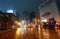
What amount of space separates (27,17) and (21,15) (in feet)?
6.97

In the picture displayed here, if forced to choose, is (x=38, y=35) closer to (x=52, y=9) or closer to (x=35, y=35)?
(x=35, y=35)

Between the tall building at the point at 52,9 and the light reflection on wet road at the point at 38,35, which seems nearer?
the light reflection on wet road at the point at 38,35

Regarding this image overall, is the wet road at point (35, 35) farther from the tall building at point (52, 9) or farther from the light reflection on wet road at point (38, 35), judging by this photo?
the tall building at point (52, 9)

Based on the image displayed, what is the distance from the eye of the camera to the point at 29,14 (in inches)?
1233

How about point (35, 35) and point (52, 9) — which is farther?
point (52, 9)

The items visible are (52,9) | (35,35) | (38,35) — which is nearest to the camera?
(38,35)

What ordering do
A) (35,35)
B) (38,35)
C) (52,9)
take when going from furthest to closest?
(52,9), (35,35), (38,35)

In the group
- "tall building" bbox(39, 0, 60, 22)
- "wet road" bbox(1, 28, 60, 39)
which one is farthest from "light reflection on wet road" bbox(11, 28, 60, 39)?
"tall building" bbox(39, 0, 60, 22)

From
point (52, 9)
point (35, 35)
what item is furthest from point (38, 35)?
point (52, 9)

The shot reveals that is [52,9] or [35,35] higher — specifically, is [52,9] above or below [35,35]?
above

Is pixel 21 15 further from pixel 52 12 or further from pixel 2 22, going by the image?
pixel 2 22

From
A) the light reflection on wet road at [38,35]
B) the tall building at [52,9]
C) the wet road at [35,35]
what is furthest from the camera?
the tall building at [52,9]

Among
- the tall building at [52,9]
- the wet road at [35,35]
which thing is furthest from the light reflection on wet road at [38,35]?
the tall building at [52,9]

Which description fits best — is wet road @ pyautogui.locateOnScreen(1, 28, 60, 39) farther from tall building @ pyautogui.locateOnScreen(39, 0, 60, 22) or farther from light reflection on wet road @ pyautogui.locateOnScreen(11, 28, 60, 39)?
tall building @ pyautogui.locateOnScreen(39, 0, 60, 22)
